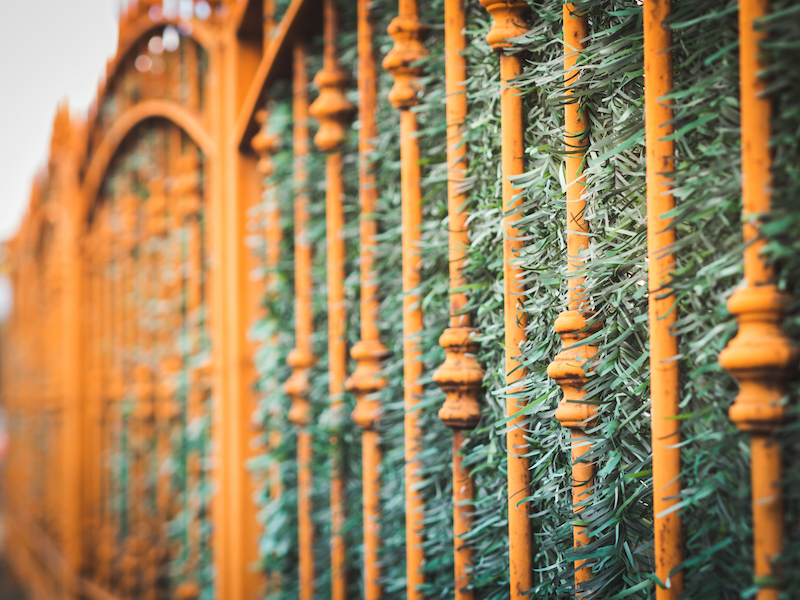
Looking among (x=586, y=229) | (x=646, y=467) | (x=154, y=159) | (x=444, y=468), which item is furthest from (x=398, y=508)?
(x=154, y=159)

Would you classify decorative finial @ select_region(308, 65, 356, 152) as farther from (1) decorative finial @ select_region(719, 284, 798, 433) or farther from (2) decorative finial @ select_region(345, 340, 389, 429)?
(1) decorative finial @ select_region(719, 284, 798, 433)

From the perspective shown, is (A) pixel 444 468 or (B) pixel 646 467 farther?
(A) pixel 444 468

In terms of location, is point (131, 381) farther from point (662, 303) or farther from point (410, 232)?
point (662, 303)

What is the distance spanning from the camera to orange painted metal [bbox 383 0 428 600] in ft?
3.71

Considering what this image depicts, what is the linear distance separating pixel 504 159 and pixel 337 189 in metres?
0.55

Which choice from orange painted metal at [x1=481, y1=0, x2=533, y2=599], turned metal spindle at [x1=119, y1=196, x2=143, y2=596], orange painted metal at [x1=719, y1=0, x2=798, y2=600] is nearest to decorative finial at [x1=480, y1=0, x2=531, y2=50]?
orange painted metal at [x1=481, y1=0, x2=533, y2=599]

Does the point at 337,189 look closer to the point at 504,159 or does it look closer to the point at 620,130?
the point at 504,159

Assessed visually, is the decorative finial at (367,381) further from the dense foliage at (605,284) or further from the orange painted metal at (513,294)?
the orange painted metal at (513,294)

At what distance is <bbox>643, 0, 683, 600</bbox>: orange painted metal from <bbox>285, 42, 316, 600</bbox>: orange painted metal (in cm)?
91

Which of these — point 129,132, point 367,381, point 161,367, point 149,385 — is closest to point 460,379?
point 367,381

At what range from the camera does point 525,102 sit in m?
0.98

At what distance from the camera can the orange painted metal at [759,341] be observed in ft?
2.08

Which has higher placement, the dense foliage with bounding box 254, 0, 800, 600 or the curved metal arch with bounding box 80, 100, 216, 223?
the curved metal arch with bounding box 80, 100, 216, 223

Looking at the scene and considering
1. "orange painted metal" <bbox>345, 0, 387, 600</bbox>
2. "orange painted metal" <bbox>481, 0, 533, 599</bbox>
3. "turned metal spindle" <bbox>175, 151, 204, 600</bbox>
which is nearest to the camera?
"orange painted metal" <bbox>481, 0, 533, 599</bbox>
